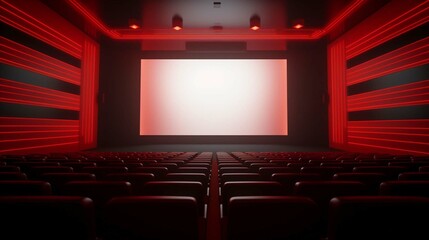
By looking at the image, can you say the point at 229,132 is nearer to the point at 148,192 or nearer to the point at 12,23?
the point at 12,23

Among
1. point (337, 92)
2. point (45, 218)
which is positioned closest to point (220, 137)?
point (337, 92)

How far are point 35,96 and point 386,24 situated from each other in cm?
920

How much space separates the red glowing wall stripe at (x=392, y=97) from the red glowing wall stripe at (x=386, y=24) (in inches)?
52.3

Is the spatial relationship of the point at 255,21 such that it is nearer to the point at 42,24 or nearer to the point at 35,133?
the point at 42,24

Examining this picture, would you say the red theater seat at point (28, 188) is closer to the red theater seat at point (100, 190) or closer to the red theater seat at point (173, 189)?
the red theater seat at point (100, 190)

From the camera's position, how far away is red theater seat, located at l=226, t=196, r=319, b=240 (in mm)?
1074

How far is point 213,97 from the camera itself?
1206cm

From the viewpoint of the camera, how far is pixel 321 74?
12.1 meters

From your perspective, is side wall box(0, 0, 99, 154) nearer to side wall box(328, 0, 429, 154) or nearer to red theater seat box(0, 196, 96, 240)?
red theater seat box(0, 196, 96, 240)

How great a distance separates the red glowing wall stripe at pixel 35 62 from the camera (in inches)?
265

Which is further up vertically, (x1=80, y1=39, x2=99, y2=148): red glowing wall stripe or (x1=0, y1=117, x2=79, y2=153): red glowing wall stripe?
(x1=80, y1=39, x2=99, y2=148): red glowing wall stripe

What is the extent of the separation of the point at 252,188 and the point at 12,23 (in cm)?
741

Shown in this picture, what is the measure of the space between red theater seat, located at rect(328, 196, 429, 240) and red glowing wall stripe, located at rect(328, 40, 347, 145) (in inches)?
399

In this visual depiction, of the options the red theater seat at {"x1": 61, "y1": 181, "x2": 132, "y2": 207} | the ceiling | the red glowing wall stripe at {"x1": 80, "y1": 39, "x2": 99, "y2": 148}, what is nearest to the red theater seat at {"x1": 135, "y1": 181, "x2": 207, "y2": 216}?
the red theater seat at {"x1": 61, "y1": 181, "x2": 132, "y2": 207}
